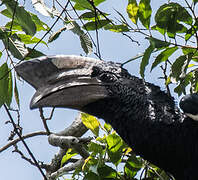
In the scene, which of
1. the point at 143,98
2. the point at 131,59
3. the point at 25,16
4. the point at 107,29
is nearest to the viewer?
the point at 25,16

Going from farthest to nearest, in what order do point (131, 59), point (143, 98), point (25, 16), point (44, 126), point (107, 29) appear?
point (44, 126), point (107, 29), point (131, 59), point (143, 98), point (25, 16)

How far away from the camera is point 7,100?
5.57 ft

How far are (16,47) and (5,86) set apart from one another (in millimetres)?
121

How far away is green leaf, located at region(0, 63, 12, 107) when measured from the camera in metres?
1.65

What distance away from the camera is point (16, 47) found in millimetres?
1649

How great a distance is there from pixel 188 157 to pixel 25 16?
56 centimetres

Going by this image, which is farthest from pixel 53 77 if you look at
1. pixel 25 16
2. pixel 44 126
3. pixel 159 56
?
pixel 44 126

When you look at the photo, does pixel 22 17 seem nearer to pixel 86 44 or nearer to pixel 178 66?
pixel 86 44

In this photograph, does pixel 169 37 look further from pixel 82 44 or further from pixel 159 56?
pixel 82 44

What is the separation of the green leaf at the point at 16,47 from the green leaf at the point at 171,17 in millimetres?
394

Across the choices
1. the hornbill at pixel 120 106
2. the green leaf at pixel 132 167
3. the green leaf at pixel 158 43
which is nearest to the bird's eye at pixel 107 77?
the hornbill at pixel 120 106

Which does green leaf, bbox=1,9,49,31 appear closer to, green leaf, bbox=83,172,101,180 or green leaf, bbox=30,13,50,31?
green leaf, bbox=30,13,50,31

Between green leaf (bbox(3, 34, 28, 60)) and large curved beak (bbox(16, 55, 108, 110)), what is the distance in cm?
13

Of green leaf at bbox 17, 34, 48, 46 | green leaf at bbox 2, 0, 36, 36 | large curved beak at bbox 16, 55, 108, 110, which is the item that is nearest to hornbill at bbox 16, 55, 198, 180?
large curved beak at bbox 16, 55, 108, 110
